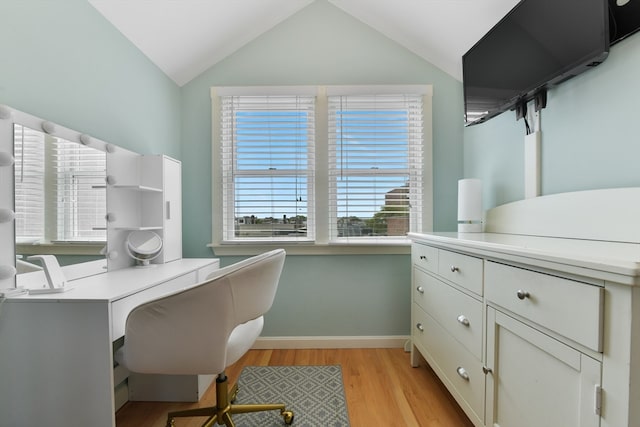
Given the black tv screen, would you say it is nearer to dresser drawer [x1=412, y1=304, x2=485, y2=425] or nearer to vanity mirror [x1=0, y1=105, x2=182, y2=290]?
dresser drawer [x1=412, y1=304, x2=485, y2=425]

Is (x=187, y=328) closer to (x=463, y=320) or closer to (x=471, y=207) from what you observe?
(x=463, y=320)

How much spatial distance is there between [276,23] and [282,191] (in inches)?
51.8

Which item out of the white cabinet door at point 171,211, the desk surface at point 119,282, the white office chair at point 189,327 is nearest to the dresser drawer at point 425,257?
the white office chair at point 189,327

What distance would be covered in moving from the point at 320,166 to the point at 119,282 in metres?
1.49

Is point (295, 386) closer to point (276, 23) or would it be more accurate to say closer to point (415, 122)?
point (415, 122)

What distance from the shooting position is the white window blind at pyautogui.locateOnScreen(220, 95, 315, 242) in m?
2.26

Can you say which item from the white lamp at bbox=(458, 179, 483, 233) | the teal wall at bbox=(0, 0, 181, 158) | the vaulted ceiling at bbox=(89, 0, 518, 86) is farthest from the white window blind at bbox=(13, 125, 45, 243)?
the white lamp at bbox=(458, 179, 483, 233)

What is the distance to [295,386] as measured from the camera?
1742mm

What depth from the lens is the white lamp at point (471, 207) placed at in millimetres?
1758

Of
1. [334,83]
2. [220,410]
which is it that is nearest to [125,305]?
[220,410]

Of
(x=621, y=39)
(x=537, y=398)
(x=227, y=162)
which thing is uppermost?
(x=621, y=39)

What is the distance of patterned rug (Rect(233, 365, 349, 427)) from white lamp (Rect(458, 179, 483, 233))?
49.8 inches

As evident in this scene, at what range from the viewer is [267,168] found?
2271mm

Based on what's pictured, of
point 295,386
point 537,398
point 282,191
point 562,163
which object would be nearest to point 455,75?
point 562,163
